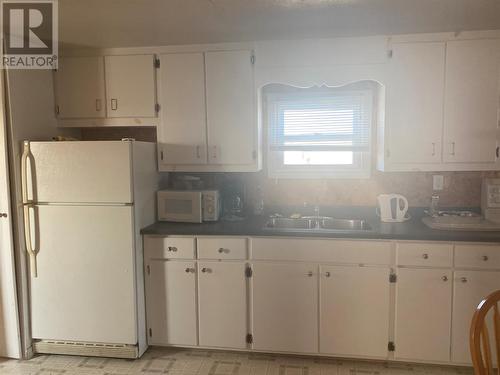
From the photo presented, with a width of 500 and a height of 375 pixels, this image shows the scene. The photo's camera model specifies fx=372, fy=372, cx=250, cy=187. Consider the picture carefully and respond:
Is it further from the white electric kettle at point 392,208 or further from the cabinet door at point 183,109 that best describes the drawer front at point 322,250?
the cabinet door at point 183,109

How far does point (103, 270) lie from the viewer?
2480 mm

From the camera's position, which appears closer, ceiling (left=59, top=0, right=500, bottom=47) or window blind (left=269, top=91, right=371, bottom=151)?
ceiling (left=59, top=0, right=500, bottom=47)

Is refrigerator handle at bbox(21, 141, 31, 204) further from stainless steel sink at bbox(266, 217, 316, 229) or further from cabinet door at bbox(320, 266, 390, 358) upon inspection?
cabinet door at bbox(320, 266, 390, 358)

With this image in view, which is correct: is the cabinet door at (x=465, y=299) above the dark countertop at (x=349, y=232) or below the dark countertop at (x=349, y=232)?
below

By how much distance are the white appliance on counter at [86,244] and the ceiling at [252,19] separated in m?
0.74

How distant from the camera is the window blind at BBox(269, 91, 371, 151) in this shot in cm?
289

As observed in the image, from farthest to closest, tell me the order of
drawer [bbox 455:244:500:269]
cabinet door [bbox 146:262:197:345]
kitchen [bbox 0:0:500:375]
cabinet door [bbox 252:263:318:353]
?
cabinet door [bbox 146:262:197:345], cabinet door [bbox 252:263:318:353], kitchen [bbox 0:0:500:375], drawer [bbox 455:244:500:269]

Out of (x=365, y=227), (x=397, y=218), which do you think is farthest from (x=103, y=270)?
(x=397, y=218)

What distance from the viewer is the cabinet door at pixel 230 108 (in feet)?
8.78

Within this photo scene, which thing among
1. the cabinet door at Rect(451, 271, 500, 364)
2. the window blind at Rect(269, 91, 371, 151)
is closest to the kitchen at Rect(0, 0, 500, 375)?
the cabinet door at Rect(451, 271, 500, 364)

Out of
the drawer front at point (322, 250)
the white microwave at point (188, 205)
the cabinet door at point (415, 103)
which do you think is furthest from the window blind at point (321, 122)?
the drawer front at point (322, 250)

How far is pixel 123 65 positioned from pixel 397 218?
2290 millimetres

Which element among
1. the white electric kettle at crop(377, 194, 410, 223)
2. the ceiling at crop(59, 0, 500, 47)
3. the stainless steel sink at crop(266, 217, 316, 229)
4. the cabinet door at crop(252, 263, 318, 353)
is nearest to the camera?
the ceiling at crop(59, 0, 500, 47)

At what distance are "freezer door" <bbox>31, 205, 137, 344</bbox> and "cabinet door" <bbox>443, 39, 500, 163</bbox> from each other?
2236 millimetres
